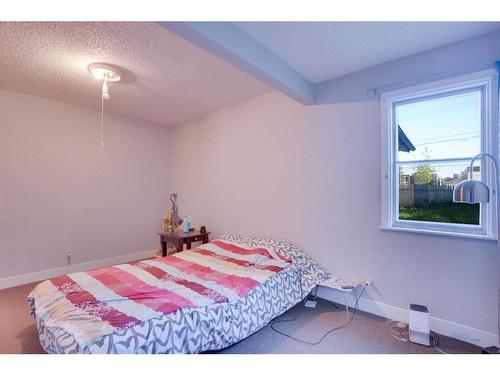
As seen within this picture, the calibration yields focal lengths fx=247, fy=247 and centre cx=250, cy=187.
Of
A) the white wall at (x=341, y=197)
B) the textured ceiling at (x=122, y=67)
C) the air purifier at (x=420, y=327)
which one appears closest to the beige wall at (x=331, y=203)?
the white wall at (x=341, y=197)

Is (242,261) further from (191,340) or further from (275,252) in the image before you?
(191,340)

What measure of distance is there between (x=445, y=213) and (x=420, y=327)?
914 millimetres

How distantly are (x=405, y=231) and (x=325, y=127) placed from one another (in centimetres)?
121

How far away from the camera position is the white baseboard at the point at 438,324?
1.75 metres

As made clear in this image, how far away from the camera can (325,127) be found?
2535mm

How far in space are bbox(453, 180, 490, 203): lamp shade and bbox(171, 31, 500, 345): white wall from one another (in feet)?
1.65

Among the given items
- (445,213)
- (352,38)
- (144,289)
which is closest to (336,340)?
(445,213)

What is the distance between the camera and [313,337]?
1.89 metres

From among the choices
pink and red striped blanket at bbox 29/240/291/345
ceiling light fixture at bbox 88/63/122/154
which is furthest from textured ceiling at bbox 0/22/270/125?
pink and red striped blanket at bbox 29/240/291/345

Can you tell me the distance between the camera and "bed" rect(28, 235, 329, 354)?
4.34 feet

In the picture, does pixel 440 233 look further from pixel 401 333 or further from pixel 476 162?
pixel 401 333

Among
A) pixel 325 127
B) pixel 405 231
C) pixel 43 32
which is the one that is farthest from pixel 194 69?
pixel 405 231
